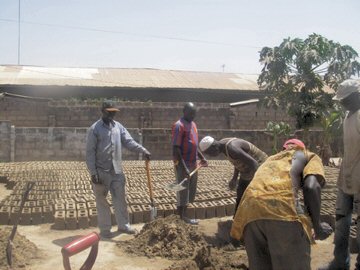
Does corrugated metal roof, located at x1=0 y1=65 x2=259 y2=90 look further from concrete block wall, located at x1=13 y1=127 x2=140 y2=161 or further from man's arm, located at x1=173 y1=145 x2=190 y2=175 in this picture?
man's arm, located at x1=173 y1=145 x2=190 y2=175

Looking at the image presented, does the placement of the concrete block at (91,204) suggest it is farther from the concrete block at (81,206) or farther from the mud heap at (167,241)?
the mud heap at (167,241)

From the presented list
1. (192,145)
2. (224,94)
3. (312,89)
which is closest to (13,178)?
(192,145)

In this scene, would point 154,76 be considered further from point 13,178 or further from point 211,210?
point 211,210

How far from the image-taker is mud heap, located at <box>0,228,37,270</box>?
404 cm

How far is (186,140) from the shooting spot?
19.0 ft

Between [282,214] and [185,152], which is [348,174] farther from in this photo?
[185,152]

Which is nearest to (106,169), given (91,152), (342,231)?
(91,152)

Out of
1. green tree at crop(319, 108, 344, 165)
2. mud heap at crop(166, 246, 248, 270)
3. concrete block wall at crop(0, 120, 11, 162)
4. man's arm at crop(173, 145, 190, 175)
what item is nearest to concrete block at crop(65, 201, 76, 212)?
man's arm at crop(173, 145, 190, 175)

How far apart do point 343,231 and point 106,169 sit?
2.94 metres

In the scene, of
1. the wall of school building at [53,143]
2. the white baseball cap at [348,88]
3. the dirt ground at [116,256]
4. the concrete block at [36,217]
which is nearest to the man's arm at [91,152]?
the dirt ground at [116,256]

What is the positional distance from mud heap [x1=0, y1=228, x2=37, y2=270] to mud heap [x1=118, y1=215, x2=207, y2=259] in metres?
1.00

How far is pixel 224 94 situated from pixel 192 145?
1326 centimetres

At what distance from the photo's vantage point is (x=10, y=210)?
577cm

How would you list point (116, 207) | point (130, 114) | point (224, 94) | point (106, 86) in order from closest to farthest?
point (116, 207) < point (130, 114) < point (106, 86) < point (224, 94)
